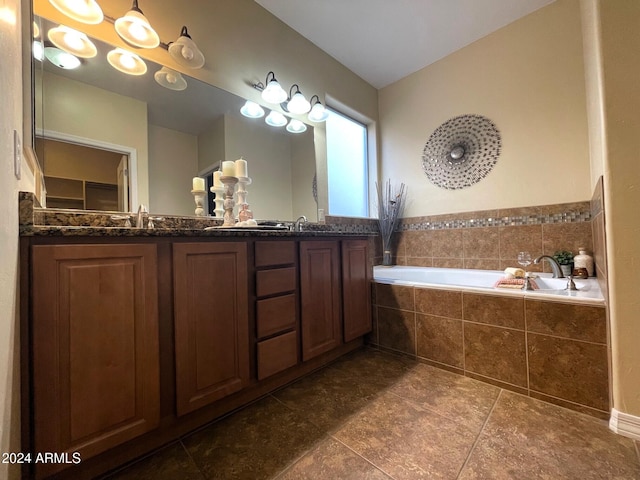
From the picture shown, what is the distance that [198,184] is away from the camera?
1.64 m

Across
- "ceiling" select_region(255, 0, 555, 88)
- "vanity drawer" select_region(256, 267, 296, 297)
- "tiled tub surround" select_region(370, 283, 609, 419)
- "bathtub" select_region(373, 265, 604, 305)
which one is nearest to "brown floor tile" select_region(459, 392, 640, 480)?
"tiled tub surround" select_region(370, 283, 609, 419)

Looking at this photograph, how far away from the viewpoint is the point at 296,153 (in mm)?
2275

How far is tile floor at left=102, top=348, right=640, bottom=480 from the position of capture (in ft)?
3.02

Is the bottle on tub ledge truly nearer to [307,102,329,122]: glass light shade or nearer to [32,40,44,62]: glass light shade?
[307,102,329,122]: glass light shade

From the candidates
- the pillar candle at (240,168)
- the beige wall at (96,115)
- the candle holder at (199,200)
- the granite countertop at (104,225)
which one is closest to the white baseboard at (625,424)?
the granite countertop at (104,225)

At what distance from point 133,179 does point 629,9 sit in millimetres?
2356

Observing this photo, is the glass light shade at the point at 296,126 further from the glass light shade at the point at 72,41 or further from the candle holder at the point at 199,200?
the glass light shade at the point at 72,41

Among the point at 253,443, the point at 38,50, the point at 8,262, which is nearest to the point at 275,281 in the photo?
the point at 253,443

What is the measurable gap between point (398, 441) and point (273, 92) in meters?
2.28

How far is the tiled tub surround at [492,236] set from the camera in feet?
6.56

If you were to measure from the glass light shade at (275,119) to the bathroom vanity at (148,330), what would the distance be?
1.16 meters

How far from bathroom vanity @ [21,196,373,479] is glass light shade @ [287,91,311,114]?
130 centimetres

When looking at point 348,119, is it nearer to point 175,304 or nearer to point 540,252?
point 540,252

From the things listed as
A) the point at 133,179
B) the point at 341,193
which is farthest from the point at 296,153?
the point at 133,179
